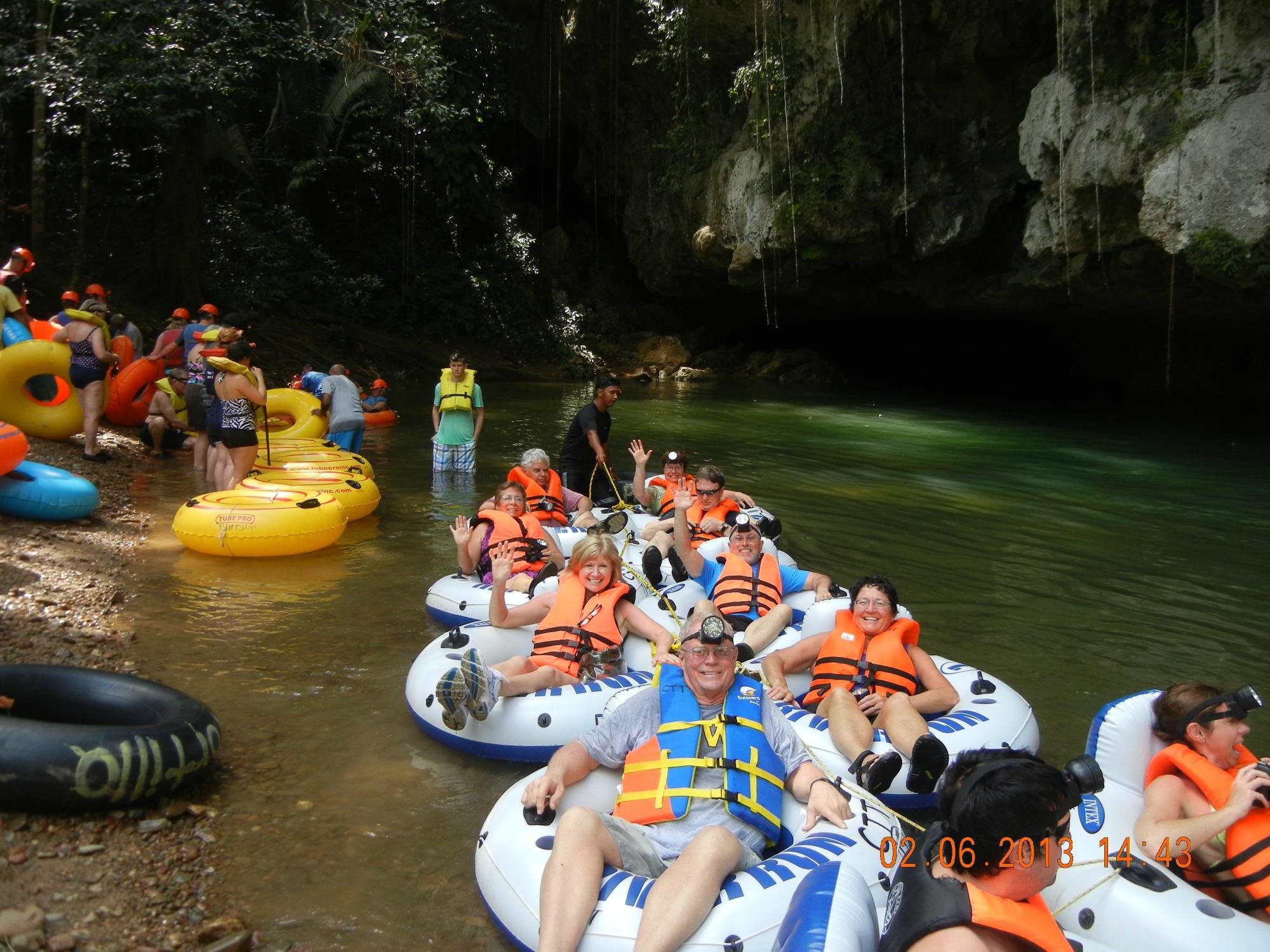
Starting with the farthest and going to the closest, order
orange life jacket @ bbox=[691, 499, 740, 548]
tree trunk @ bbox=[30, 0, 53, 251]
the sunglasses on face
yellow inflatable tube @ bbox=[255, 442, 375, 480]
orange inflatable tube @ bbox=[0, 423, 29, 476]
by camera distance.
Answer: tree trunk @ bbox=[30, 0, 53, 251]
yellow inflatable tube @ bbox=[255, 442, 375, 480]
orange life jacket @ bbox=[691, 499, 740, 548]
orange inflatable tube @ bbox=[0, 423, 29, 476]
the sunglasses on face

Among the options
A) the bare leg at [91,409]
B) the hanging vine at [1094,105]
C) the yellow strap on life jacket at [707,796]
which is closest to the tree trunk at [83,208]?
the bare leg at [91,409]

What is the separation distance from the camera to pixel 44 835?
3.05m

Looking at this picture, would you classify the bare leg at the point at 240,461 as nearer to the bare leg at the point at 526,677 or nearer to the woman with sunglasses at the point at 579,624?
the woman with sunglasses at the point at 579,624

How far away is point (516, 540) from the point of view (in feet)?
19.2

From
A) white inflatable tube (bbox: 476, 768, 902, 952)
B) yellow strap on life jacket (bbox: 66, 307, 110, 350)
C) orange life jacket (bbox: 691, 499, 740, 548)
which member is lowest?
white inflatable tube (bbox: 476, 768, 902, 952)

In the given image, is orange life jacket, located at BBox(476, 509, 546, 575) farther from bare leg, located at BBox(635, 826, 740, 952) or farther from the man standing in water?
the man standing in water

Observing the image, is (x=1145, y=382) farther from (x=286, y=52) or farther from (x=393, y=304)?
(x=286, y=52)

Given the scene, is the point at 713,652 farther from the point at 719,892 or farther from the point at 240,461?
the point at 240,461

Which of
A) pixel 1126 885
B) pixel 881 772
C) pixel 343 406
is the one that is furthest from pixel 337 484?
pixel 1126 885

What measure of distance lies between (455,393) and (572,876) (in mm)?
7517

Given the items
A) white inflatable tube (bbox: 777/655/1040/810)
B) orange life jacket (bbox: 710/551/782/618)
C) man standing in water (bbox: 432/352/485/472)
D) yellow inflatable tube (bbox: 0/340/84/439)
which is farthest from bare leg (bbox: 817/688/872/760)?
yellow inflatable tube (bbox: 0/340/84/439)

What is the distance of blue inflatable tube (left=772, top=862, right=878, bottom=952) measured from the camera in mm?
2299

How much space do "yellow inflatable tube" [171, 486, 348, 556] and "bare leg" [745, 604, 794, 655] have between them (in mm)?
3446

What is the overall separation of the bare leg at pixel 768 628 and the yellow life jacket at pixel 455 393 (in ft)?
17.6
